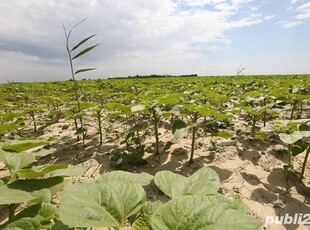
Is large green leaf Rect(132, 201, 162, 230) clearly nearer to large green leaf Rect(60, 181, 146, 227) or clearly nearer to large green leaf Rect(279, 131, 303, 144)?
large green leaf Rect(60, 181, 146, 227)

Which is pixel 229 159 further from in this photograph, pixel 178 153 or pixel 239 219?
pixel 239 219

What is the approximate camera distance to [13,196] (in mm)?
866

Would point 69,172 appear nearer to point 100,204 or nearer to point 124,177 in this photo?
point 124,177

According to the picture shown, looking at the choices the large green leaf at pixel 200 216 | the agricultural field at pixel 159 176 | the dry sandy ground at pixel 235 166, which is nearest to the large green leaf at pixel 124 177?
the agricultural field at pixel 159 176

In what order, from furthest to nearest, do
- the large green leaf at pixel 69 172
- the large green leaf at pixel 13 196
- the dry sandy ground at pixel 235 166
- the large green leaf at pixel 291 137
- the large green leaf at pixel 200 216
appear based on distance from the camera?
1. the dry sandy ground at pixel 235 166
2. the large green leaf at pixel 291 137
3. the large green leaf at pixel 69 172
4. the large green leaf at pixel 13 196
5. the large green leaf at pixel 200 216

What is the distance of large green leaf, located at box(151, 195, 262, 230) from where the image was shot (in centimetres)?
59

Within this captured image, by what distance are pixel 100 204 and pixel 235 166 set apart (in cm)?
287

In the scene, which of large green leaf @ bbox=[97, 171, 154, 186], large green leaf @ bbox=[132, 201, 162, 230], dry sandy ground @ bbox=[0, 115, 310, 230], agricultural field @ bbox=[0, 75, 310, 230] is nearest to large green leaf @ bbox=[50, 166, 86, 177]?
agricultural field @ bbox=[0, 75, 310, 230]

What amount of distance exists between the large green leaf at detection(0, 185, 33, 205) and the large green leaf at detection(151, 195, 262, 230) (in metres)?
0.50

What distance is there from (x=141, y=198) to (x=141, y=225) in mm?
79

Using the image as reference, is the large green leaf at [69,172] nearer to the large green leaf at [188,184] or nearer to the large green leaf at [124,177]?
the large green leaf at [124,177]

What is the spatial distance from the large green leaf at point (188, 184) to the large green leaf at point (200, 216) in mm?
255

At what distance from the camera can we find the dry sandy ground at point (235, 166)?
2.48 m

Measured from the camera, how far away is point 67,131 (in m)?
5.44
